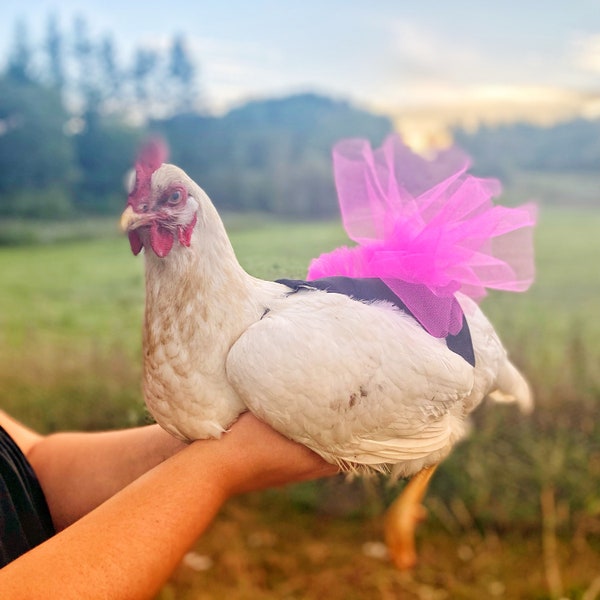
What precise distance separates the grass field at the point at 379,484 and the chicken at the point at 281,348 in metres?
1.16

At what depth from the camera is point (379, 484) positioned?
5.73ft

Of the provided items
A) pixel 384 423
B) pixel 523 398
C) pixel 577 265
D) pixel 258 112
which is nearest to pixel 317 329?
pixel 384 423

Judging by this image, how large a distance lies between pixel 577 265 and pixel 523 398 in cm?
126

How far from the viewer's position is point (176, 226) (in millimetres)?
606

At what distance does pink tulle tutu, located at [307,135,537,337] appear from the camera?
25.1 inches

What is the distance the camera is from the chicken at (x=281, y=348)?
60 cm

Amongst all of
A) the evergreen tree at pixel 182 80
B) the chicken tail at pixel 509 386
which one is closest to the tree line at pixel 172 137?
the evergreen tree at pixel 182 80

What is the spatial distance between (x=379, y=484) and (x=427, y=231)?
4.07 ft

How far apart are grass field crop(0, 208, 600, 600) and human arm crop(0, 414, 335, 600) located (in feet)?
3.88

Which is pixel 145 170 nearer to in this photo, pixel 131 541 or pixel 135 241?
pixel 135 241

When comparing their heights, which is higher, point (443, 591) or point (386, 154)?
point (386, 154)

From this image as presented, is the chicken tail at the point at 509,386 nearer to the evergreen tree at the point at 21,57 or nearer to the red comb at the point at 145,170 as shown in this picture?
the red comb at the point at 145,170

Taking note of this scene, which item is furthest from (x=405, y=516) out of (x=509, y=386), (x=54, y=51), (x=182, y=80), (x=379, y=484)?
(x=54, y=51)

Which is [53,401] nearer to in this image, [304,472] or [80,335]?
[80,335]
